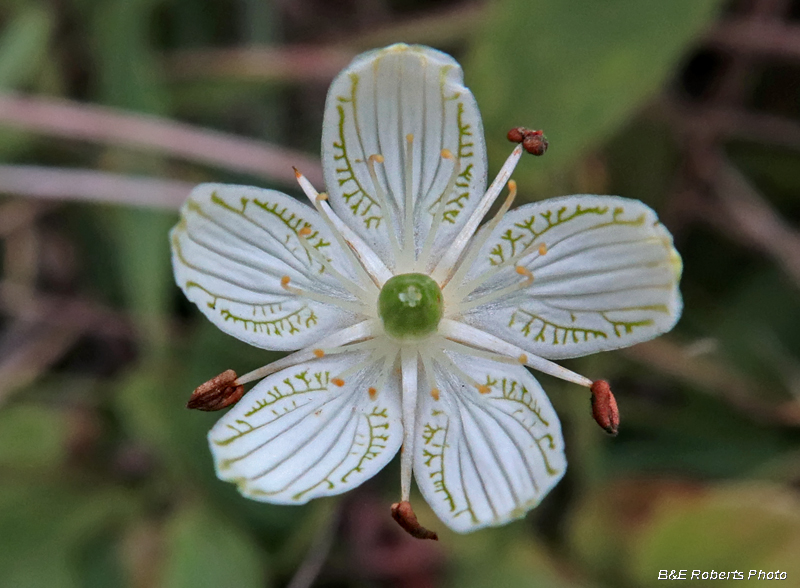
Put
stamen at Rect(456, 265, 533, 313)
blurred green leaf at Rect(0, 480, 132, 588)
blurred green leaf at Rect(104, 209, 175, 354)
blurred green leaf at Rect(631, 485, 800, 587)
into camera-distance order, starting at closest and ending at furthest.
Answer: stamen at Rect(456, 265, 533, 313) → blurred green leaf at Rect(631, 485, 800, 587) → blurred green leaf at Rect(0, 480, 132, 588) → blurred green leaf at Rect(104, 209, 175, 354)

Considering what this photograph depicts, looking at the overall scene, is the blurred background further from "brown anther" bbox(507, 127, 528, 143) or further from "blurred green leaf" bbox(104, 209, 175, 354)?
"brown anther" bbox(507, 127, 528, 143)

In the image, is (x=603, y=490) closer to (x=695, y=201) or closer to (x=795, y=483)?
(x=795, y=483)

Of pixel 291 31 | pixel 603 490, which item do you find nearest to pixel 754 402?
pixel 603 490

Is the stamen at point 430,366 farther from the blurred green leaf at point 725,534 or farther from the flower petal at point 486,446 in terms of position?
the blurred green leaf at point 725,534

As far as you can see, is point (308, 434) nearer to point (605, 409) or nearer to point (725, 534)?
point (605, 409)

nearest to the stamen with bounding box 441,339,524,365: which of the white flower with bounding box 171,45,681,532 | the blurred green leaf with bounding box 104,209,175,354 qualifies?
the white flower with bounding box 171,45,681,532

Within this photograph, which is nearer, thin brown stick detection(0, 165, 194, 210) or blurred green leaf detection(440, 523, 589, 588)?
blurred green leaf detection(440, 523, 589, 588)

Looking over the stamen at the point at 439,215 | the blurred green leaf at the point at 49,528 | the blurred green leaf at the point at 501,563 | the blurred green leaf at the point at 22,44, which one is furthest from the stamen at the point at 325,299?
the blurred green leaf at the point at 22,44
